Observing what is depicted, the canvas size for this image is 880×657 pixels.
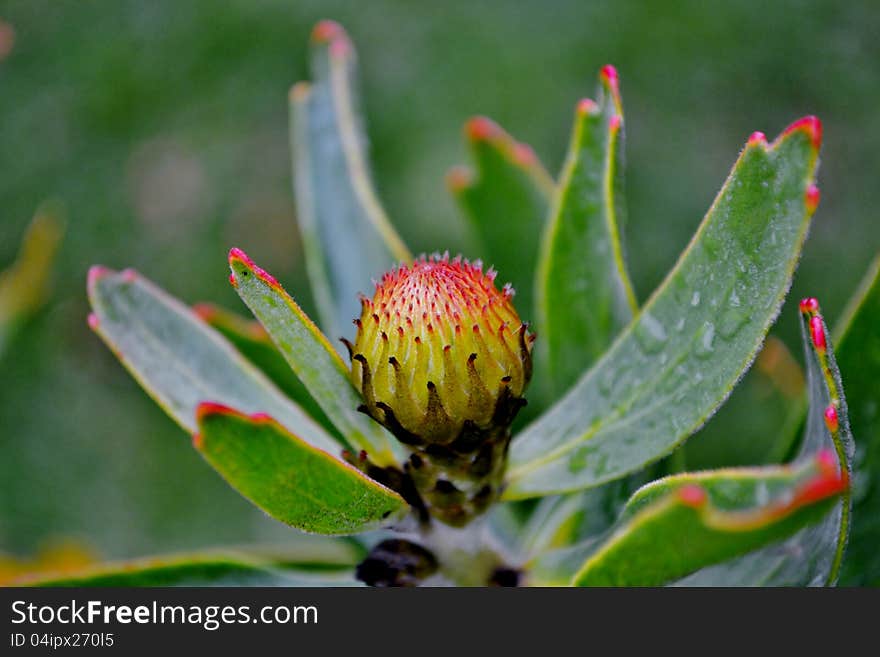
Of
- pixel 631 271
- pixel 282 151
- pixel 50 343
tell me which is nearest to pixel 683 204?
pixel 631 271

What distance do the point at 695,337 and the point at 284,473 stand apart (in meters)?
0.47

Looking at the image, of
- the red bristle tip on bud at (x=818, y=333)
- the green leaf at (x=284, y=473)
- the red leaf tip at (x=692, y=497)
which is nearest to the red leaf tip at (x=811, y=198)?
the red bristle tip on bud at (x=818, y=333)

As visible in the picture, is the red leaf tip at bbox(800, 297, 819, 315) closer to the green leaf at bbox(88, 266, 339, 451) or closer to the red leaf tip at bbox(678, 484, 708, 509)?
the red leaf tip at bbox(678, 484, 708, 509)

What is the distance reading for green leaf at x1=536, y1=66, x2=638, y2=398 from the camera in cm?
128

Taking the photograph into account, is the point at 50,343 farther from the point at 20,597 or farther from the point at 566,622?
the point at 566,622

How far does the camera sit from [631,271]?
9.96 ft

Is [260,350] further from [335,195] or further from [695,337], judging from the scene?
[695,337]

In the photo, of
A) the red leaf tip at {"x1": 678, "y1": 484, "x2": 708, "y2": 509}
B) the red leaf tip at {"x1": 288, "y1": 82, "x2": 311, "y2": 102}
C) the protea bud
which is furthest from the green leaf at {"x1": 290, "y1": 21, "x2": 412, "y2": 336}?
the red leaf tip at {"x1": 678, "y1": 484, "x2": 708, "y2": 509}

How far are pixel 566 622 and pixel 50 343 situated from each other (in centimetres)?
223

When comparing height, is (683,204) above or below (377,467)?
above

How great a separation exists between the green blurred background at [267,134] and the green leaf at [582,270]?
163cm

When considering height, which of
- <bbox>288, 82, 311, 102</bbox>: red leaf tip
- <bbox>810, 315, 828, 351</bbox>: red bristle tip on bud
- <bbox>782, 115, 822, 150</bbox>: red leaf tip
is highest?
<bbox>288, 82, 311, 102</bbox>: red leaf tip

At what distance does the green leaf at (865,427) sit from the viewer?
3.83ft

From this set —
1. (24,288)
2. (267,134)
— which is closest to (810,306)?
(24,288)
